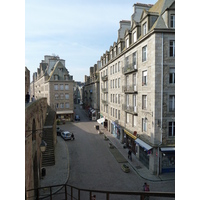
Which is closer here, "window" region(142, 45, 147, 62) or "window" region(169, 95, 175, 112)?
"window" region(169, 95, 175, 112)

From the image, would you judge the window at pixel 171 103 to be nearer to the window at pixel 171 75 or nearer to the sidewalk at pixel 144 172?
the window at pixel 171 75

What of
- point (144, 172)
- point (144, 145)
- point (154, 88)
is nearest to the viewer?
point (154, 88)

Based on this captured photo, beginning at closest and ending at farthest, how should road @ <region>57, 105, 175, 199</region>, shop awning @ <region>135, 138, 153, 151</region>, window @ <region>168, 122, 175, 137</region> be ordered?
road @ <region>57, 105, 175, 199</region> → window @ <region>168, 122, 175, 137</region> → shop awning @ <region>135, 138, 153, 151</region>

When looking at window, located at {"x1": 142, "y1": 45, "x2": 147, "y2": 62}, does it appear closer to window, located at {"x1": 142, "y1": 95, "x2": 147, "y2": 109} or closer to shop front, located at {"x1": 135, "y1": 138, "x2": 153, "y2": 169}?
window, located at {"x1": 142, "y1": 95, "x2": 147, "y2": 109}

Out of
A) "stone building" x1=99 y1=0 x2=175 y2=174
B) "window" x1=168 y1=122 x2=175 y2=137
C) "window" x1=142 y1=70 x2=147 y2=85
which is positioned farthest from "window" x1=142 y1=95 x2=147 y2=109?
"window" x1=168 y1=122 x2=175 y2=137

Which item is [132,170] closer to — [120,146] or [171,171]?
[171,171]

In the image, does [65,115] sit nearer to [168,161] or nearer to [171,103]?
[168,161]

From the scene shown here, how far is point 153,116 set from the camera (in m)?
15.8

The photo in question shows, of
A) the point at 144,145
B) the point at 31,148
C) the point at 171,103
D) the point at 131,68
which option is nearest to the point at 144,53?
the point at 131,68

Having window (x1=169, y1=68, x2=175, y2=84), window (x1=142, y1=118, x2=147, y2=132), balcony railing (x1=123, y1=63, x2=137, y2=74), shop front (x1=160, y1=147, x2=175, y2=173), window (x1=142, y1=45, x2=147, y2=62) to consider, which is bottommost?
shop front (x1=160, y1=147, x2=175, y2=173)

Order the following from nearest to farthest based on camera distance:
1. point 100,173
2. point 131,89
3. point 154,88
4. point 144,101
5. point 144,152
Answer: point 154,88 < point 100,173 < point 144,101 < point 144,152 < point 131,89

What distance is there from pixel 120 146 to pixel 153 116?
10.1 m

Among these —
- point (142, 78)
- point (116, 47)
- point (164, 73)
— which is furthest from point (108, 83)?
point (164, 73)

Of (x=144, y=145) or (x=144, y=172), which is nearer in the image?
(x=144, y=172)
